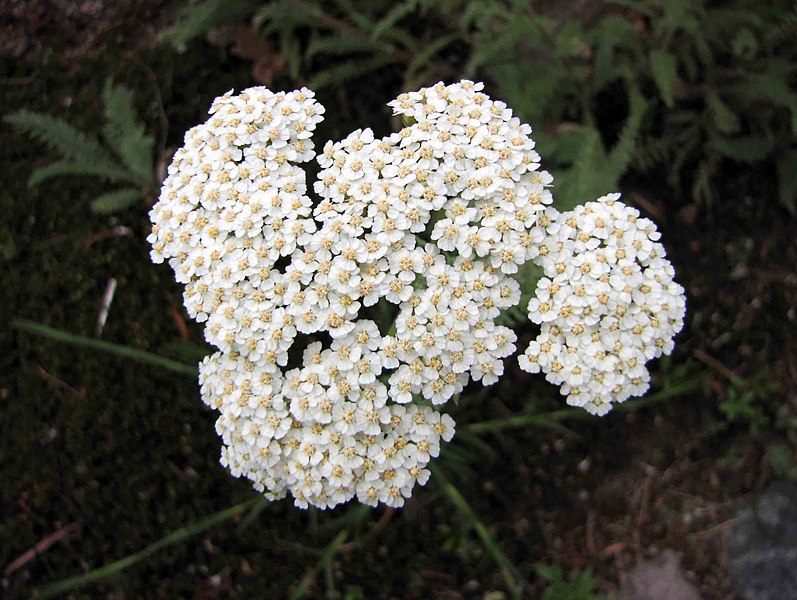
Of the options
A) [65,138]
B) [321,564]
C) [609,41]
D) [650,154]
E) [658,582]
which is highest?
[65,138]

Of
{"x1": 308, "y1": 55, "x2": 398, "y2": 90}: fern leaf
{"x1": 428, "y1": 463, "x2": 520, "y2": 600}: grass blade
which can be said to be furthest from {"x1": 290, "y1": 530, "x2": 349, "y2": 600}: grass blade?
{"x1": 308, "y1": 55, "x2": 398, "y2": 90}: fern leaf

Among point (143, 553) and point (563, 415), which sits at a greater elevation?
point (143, 553)

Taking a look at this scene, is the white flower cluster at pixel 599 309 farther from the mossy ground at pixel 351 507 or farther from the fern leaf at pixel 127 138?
the fern leaf at pixel 127 138

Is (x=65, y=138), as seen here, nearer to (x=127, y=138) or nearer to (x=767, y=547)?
(x=127, y=138)

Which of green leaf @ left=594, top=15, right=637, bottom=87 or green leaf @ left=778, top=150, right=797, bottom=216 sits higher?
green leaf @ left=594, top=15, right=637, bottom=87

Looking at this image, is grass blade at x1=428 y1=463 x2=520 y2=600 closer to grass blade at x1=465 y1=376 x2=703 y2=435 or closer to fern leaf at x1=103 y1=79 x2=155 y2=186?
grass blade at x1=465 y1=376 x2=703 y2=435

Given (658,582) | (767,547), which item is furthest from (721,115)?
(658,582)
